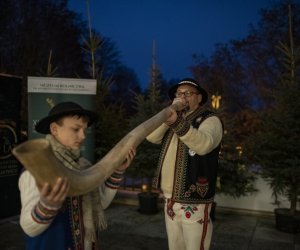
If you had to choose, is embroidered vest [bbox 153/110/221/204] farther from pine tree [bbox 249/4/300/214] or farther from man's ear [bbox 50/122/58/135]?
pine tree [bbox 249/4/300/214]

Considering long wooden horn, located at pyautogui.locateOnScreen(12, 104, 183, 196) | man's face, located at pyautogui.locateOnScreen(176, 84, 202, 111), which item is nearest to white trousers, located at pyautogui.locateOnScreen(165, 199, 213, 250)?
man's face, located at pyautogui.locateOnScreen(176, 84, 202, 111)

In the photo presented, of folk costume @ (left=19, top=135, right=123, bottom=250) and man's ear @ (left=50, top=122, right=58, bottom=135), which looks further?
man's ear @ (left=50, top=122, right=58, bottom=135)

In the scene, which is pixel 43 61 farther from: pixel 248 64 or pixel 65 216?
pixel 65 216

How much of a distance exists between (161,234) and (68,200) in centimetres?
339

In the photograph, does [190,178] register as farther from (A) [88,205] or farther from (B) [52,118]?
(B) [52,118]

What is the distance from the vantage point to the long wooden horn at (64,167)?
3.81 ft

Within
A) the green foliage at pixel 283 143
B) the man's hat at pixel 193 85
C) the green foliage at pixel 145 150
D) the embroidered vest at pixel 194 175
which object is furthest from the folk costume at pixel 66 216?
the green foliage at pixel 145 150

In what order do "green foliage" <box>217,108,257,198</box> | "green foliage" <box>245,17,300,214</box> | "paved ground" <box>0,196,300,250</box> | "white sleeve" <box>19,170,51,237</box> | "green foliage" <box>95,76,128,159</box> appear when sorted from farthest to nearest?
1. "green foliage" <box>95,76,128,159</box>
2. "green foliage" <box>217,108,257,198</box>
3. "green foliage" <box>245,17,300,214</box>
4. "paved ground" <box>0,196,300,250</box>
5. "white sleeve" <box>19,170,51,237</box>

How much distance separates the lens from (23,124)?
6.85m

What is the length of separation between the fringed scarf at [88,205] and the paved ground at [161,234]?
261 centimetres

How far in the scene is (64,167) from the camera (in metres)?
1.30

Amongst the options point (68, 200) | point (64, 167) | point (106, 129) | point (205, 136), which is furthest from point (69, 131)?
point (106, 129)

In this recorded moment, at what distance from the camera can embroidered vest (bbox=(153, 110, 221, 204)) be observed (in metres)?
2.81

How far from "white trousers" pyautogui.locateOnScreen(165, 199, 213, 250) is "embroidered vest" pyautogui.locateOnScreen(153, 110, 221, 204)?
A: 0.21 ft
